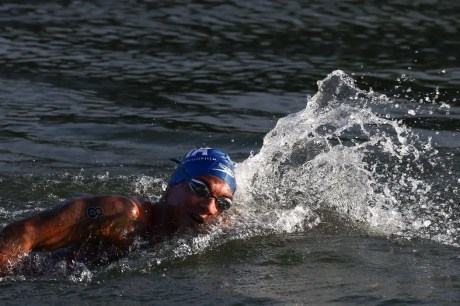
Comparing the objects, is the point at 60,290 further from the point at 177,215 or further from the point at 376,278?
the point at 376,278

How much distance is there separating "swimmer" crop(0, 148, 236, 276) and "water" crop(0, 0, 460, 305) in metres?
0.16

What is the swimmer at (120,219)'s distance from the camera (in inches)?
308

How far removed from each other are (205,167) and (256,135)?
4125mm

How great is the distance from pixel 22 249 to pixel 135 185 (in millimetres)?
3242

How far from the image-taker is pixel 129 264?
8094 mm

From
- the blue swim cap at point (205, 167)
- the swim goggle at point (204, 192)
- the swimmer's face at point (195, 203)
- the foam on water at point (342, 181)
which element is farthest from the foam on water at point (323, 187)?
the blue swim cap at point (205, 167)

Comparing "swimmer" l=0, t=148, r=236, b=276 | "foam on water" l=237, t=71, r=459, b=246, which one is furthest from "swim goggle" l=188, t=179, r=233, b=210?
"foam on water" l=237, t=71, r=459, b=246

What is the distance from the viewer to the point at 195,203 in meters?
8.34

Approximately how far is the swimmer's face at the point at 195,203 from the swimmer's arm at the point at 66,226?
30cm

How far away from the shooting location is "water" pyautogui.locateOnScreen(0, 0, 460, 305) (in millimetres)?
7965

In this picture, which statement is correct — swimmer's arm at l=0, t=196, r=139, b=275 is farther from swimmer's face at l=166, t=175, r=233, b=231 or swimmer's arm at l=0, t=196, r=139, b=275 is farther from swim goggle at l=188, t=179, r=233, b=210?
swim goggle at l=188, t=179, r=233, b=210

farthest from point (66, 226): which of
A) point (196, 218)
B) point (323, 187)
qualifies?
point (323, 187)

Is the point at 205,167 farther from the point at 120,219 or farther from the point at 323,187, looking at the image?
the point at 323,187

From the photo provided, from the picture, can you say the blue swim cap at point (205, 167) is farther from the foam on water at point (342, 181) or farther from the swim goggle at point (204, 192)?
the foam on water at point (342, 181)
